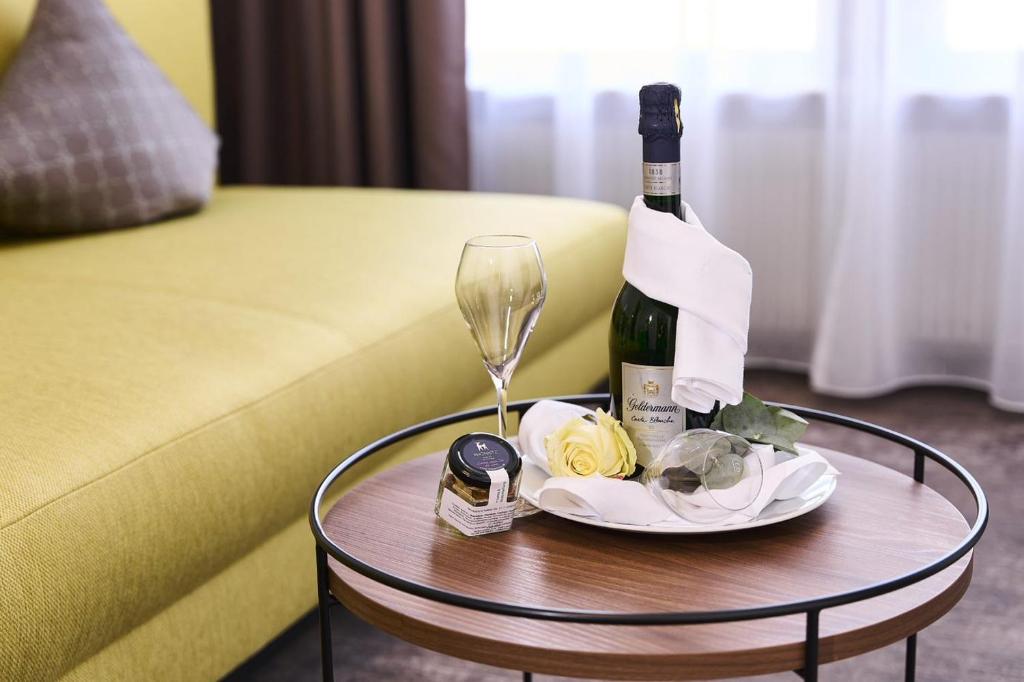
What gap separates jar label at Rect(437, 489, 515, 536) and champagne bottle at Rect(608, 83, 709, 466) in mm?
130

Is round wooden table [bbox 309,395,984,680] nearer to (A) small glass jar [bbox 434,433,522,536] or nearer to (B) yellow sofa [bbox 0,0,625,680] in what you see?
(A) small glass jar [bbox 434,433,522,536]

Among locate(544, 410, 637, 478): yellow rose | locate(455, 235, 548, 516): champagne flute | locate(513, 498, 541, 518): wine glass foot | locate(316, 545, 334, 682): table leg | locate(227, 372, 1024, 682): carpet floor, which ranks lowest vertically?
locate(227, 372, 1024, 682): carpet floor

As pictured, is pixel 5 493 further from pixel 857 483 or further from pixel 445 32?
pixel 445 32

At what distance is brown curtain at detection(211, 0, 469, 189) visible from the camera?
9.46 feet

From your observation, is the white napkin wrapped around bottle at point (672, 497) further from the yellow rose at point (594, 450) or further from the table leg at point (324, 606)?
the table leg at point (324, 606)

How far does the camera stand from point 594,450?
0.98 m

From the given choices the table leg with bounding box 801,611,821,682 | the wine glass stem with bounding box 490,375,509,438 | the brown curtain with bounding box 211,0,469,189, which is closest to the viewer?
the table leg with bounding box 801,611,821,682

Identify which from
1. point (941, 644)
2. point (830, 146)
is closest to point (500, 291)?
point (941, 644)

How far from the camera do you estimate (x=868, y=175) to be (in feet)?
8.71

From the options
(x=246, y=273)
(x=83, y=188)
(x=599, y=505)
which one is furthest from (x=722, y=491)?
(x=83, y=188)

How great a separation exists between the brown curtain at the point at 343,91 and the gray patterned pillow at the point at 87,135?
0.71 meters

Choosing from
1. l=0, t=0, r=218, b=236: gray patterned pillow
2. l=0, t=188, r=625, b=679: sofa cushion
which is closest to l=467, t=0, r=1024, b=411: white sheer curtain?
l=0, t=188, r=625, b=679: sofa cushion

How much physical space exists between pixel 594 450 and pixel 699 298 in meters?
0.15

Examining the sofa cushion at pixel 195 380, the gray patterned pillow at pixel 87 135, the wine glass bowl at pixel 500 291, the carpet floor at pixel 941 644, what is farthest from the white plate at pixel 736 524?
the gray patterned pillow at pixel 87 135
